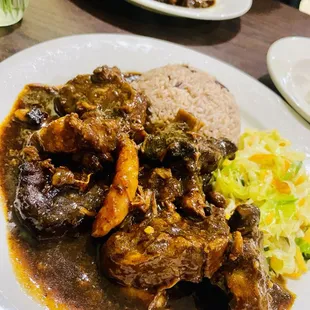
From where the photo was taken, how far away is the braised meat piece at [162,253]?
2.32 m

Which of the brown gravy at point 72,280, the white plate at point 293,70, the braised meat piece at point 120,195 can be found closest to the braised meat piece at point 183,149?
the braised meat piece at point 120,195

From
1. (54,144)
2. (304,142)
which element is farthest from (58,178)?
(304,142)

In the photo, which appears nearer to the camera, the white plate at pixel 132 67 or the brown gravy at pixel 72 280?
the brown gravy at pixel 72 280

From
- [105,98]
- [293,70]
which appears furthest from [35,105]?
[293,70]

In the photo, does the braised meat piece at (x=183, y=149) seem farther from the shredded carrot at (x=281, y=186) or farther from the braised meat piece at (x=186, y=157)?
the shredded carrot at (x=281, y=186)

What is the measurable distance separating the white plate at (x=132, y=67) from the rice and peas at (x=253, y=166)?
0.75ft

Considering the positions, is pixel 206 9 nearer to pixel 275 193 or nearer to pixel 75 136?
pixel 275 193

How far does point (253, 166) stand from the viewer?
3.32m

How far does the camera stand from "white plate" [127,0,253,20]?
4344mm

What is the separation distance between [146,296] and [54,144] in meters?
1.02

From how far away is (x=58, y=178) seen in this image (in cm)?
256

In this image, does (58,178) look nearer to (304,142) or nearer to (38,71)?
(38,71)

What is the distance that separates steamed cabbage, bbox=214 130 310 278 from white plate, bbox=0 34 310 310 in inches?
8.1

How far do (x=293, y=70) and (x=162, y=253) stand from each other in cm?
283
